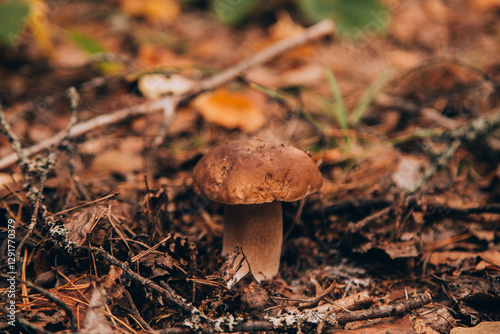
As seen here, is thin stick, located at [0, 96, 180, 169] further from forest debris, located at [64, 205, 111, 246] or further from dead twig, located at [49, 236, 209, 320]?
dead twig, located at [49, 236, 209, 320]

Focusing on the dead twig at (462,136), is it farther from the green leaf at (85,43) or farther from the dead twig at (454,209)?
the green leaf at (85,43)

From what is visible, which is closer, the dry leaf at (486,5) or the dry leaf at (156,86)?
the dry leaf at (156,86)

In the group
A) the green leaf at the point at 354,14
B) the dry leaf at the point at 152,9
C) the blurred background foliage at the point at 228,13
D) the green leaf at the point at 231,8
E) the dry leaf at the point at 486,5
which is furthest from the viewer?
the dry leaf at the point at 152,9

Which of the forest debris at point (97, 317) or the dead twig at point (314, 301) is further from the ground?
the forest debris at point (97, 317)

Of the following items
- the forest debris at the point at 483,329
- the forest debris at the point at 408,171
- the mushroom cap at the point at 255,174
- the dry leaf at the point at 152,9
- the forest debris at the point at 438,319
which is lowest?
the forest debris at the point at 438,319

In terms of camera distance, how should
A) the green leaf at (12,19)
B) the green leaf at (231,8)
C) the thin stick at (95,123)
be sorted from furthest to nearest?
the green leaf at (231,8)
the green leaf at (12,19)
the thin stick at (95,123)

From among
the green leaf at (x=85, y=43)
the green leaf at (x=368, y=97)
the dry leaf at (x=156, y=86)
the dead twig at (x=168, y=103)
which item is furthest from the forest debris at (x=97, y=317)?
the green leaf at (x=85, y=43)
